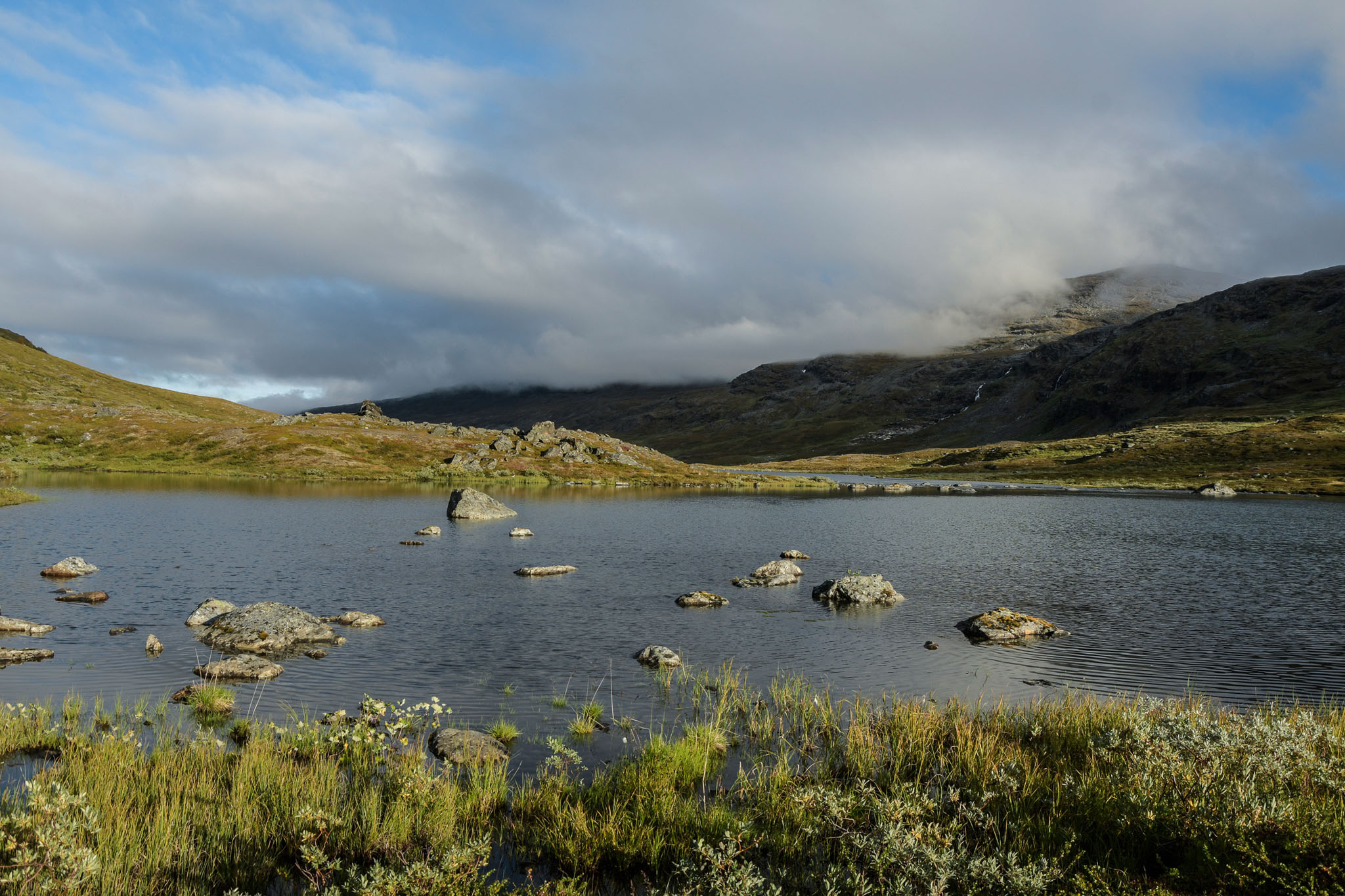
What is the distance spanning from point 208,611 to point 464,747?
19444mm

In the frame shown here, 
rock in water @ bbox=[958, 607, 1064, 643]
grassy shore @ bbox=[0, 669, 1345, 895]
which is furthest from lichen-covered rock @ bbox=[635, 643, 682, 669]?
rock in water @ bbox=[958, 607, 1064, 643]

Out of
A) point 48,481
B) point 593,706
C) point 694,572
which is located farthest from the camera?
point 48,481

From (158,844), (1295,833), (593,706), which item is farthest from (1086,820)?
(158,844)

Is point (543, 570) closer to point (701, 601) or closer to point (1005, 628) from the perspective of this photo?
point (701, 601)

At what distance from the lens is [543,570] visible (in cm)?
4272

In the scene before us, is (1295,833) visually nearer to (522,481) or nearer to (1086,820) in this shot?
(1086,820)

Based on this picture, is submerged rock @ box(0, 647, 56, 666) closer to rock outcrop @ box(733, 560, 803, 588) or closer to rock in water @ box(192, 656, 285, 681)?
rock in water @ box(192, 656, 285, 681)

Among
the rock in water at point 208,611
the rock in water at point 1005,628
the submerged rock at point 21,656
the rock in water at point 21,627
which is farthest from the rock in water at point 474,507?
the rock in water at point 1005,628

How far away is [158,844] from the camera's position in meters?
10.0

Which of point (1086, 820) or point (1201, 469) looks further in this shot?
point (1201, 469)

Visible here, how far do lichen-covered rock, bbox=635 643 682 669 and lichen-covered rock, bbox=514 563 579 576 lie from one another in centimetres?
1784

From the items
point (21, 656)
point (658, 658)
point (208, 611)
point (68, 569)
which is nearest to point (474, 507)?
point (68, 569)

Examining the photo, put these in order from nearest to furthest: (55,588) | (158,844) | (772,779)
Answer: (158,844) → (772,779) → (55,588)

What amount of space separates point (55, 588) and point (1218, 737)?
44.8m
